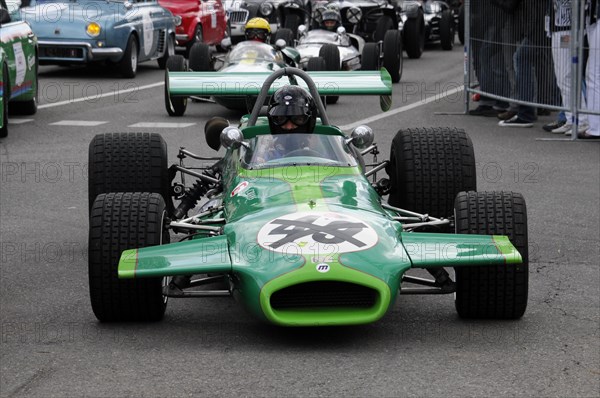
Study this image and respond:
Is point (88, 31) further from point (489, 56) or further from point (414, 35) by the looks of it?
point (414, 35)

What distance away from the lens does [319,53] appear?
61.4 feet

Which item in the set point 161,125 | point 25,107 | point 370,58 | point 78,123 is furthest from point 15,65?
point 370,58

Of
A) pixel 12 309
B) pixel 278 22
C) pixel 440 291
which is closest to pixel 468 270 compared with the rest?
pixel 440 291

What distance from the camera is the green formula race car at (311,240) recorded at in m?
6.49

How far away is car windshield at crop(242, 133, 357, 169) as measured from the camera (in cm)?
798

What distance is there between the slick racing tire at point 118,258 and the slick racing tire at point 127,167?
157 cm

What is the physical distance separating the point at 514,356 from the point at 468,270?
67 centimetres

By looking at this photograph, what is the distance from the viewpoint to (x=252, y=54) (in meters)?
17.1

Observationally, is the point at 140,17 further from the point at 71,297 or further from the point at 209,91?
the point at 71,297

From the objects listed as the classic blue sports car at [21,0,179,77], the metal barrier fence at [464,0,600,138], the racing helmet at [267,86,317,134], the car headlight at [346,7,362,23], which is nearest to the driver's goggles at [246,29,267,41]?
the metal barrier fence at [464,0,600,138]

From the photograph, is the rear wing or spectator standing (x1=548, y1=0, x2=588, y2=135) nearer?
the rear wing

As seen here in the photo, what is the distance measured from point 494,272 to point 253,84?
319cm

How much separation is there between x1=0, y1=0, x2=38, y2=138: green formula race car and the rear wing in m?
5.11

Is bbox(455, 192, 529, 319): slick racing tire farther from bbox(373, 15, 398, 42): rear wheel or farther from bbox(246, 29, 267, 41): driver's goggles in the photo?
bbox(373, 15, 398, 42): rear wheel
